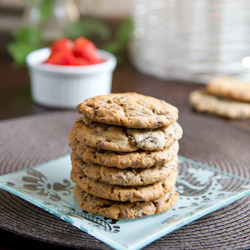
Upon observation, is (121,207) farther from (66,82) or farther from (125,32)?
(125,32)

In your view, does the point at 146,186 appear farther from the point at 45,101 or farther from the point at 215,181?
the point at 45,101

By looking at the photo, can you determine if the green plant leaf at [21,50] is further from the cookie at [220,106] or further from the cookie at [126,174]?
the cookie at [126,174]

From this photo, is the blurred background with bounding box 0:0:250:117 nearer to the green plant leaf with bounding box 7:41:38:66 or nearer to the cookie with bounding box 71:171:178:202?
the green plant leaf with bounding box 7:41:38:66

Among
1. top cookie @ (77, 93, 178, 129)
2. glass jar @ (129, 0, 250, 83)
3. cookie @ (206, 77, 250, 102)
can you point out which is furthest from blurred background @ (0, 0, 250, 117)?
top cookie @ (77, 93, 178, 129)

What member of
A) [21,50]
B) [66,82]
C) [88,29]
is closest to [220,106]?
[66,82]

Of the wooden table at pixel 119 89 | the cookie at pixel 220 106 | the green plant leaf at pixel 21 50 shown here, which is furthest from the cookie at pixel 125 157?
the green plant leaf at pixel 21 50

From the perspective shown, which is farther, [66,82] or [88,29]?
[88,29]
